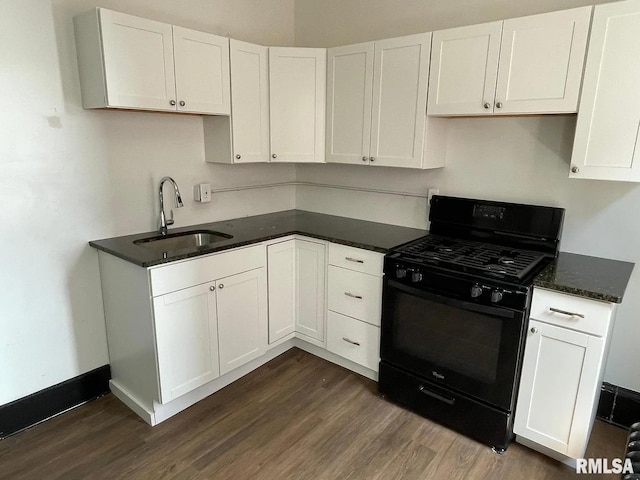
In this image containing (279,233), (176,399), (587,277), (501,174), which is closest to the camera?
(587,277)

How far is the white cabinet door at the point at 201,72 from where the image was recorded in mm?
2293

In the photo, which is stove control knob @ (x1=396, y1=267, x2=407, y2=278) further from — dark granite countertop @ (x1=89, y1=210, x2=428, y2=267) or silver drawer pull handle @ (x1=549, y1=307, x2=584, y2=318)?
silver drawer pull handle @ (x1=549, y1=307, x2=584, y2=318)

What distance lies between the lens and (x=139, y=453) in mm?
2045

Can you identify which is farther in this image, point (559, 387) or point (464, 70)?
point (464, 70)

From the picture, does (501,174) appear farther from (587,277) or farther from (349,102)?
(349,102)

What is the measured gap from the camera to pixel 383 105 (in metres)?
2.58

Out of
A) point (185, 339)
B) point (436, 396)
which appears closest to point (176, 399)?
point (185, 339)

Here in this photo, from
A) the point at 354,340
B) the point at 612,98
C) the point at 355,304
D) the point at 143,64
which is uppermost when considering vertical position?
the point at 143,64

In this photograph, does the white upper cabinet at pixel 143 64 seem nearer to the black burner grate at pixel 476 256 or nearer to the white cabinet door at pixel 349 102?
the white cabinet door at pixel 349 102

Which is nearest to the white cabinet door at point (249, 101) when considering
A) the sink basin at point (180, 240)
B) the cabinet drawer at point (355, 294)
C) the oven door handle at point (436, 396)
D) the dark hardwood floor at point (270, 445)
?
the sink basin at point (180, 240)

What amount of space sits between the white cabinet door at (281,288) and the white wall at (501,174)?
0.73 meters

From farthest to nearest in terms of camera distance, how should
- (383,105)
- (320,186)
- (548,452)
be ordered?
(320,186) → (383,105) → (548,452)

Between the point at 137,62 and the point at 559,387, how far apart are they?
2.62 m

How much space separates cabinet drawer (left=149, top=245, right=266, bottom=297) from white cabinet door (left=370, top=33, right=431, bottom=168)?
103 centimetres
